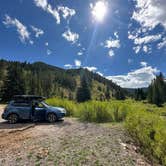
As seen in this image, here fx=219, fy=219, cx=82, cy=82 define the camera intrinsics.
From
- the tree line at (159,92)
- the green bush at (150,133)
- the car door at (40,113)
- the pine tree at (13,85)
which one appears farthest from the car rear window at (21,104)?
the tree line at (159,92)

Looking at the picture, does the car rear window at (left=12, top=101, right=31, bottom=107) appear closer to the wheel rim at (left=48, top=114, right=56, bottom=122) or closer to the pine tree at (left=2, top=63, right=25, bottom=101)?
the wheel rim at (left=48, top=114, right=56, bottom=122)

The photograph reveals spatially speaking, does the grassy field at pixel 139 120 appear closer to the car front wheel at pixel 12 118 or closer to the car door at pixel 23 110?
the car door at pixel 23 110

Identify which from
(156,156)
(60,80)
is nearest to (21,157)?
(156,156)

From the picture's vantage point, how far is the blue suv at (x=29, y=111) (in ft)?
46.5

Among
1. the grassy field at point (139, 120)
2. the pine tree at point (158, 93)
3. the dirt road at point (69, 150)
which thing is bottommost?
the dirt road at point (69, 150)

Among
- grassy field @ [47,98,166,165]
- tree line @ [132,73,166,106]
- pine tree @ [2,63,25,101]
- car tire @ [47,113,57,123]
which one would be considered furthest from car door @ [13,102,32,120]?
tree line @ [132,73,166,106]

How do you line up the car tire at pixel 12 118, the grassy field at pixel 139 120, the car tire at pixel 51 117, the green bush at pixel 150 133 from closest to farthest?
the green bush at pixel 150 133, the grassy field at pixel 139 120, the car tire at pixel 12 118, the car tire at pixel 51 117

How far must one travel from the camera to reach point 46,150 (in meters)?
7.32

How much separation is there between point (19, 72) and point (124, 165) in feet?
146

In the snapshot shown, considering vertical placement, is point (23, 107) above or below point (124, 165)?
above

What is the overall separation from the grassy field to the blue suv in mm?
2185

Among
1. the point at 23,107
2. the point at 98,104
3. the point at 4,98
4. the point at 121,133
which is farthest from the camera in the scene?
the point at 4,98

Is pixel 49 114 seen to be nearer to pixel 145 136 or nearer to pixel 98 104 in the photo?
pixel 98 104

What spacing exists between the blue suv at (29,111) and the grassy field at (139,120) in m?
2.19
